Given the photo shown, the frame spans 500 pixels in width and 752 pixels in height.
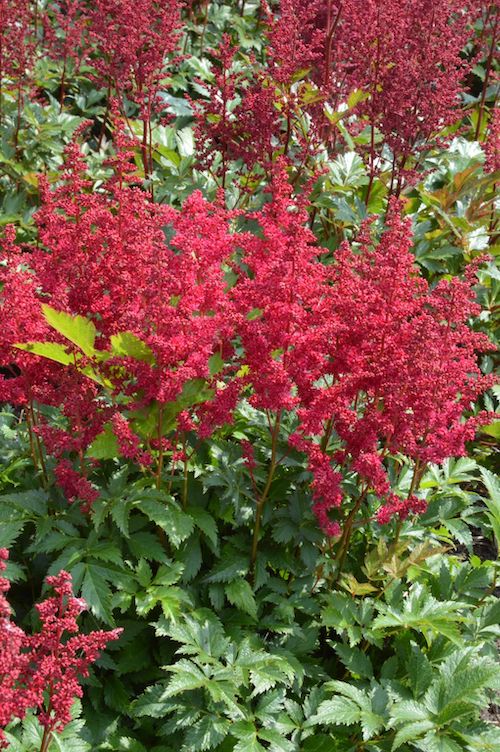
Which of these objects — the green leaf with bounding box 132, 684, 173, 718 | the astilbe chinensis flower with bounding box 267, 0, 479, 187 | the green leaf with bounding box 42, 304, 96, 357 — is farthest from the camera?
the astilbe chinensis flower with bounding box 267, 0, 479, 187

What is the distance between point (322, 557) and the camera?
3416 mm

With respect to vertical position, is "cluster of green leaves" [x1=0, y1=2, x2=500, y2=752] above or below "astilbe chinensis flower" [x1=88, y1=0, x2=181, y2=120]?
below

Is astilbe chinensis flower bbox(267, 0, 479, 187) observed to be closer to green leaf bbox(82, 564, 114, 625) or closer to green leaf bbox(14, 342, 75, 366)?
green leaf bbox(14, 342, 75, 366)

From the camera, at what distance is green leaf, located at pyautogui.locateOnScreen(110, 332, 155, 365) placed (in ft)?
9.27

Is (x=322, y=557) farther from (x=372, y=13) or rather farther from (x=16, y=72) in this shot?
(x=16, y=72)

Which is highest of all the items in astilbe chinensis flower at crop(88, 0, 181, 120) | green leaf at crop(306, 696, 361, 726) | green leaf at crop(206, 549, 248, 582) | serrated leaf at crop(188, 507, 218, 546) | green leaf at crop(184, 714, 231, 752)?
astilbe chinensis flower at crop(88, 0, 181, 120)

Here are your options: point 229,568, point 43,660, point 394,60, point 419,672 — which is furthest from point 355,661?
point 394,60

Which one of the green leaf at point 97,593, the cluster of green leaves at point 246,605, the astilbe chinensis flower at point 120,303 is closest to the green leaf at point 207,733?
the cluster of green leaves at point 246,605

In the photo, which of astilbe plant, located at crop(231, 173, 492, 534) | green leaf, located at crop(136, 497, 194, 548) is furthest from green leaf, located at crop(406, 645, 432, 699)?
green leaf, located at crop(136, 497, 194, 548)

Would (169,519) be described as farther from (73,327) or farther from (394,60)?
(394,60)

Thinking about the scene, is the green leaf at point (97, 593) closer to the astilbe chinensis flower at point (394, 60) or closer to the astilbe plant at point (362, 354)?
the astilbe plant at point (362, 354)

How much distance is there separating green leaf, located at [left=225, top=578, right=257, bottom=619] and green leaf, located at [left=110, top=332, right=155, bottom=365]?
37.7 inches

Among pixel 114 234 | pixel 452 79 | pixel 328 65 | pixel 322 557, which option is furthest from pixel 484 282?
pixel 114 234

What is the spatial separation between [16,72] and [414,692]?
4376 millimetres
